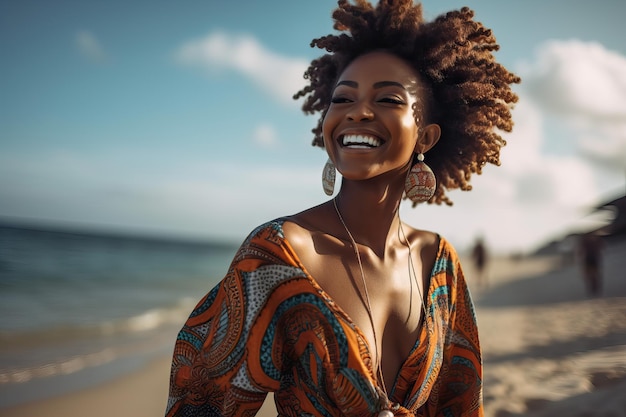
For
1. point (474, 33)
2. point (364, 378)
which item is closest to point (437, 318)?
point (364, 378)

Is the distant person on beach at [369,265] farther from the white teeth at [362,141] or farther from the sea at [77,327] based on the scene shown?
the sea at [77,327]

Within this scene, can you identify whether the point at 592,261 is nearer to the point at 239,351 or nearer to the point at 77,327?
the point at 77,327

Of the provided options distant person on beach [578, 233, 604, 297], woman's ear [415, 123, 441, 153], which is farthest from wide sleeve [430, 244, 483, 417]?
distant person on beach [578, 233, 604, 297]

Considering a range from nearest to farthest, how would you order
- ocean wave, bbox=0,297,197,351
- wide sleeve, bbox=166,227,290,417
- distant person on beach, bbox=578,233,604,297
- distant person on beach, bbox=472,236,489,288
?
wide sleeve, bbox=166,227,290,417 → ocean wave, bbox=0,297,197,351 → distant person on beach, bbox=578,233,604,297 → distant person on beach, bbox=472,236,489,288

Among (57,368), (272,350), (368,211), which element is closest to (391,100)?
(368,211)

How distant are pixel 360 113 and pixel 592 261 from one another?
13979 mm

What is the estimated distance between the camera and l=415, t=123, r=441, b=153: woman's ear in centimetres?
209

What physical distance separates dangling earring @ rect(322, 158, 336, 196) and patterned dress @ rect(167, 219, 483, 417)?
403mm

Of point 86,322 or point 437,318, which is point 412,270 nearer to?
point 437,318

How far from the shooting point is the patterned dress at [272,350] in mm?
1627

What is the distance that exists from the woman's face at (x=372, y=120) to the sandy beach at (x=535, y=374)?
297 centimetres

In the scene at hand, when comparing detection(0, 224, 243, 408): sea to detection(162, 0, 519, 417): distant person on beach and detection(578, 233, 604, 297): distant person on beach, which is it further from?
detection(578, 233, 604, 297): distant person on beach

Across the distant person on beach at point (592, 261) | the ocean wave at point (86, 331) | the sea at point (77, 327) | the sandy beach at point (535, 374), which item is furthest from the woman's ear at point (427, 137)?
the distant person on beach at point (592, 261)

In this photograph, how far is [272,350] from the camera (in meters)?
1.63
